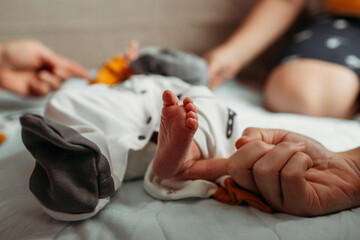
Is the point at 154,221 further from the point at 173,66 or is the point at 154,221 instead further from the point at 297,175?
the point at 173,66

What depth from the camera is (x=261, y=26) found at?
1258 millimetres

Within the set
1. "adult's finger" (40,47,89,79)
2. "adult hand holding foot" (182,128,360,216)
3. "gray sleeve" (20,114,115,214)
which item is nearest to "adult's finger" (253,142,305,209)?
"adult hand holding foot" (182,128,360,216)

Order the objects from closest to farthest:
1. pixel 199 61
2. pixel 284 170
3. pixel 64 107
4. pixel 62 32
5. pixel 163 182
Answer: pixel 284 170 → pixel 163 182 → pixel 64 107 → pixel 199 61 → pixel 62 32

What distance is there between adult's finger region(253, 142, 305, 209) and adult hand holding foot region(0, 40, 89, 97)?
0.74 m

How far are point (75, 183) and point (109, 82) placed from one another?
51 cm

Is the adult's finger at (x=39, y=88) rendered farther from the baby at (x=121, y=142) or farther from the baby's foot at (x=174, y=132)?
the baby's foot at (x=174, y=132)

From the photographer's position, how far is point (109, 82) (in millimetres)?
983

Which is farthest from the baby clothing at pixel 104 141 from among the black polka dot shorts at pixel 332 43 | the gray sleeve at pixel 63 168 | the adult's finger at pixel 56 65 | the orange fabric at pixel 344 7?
the orange fabric at pixel 344 7

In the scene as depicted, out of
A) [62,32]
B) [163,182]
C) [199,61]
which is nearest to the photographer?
[163,182]

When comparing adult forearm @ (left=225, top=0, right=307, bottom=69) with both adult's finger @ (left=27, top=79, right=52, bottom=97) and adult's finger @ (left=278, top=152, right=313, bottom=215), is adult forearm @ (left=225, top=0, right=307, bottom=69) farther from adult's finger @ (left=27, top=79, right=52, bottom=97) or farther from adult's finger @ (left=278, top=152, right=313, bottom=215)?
adult's finger @ (left=278, top=152, right=313, bottom=215)

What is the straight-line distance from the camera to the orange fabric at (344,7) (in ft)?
3.71

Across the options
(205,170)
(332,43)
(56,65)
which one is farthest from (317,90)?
(56,65)

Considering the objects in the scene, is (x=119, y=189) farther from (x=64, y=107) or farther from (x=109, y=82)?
(x=109, y=82)

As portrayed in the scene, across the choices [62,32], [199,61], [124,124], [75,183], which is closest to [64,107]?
[124,124]
